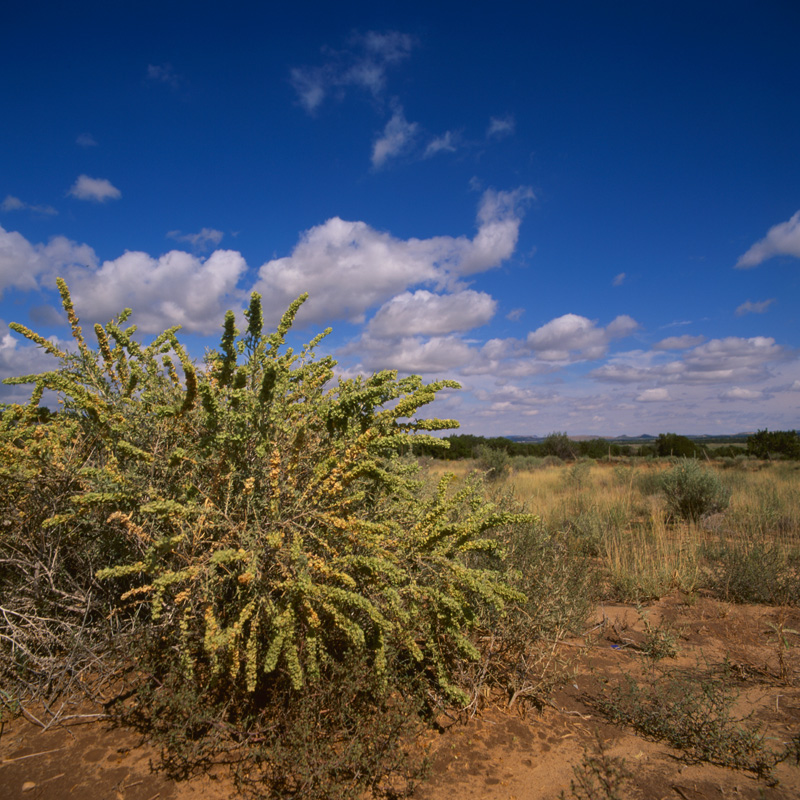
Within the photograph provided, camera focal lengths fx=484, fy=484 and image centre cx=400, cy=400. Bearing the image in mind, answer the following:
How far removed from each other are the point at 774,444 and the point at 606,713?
2740 centimetres

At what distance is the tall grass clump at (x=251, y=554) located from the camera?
7.96 ft

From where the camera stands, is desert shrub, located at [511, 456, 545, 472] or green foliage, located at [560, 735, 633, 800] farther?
desert shrub, located at [511, 456, 545, 472]

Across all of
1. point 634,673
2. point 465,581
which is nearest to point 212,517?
point 465,581

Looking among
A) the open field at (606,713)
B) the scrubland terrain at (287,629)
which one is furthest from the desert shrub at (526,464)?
the scrubland terrain at (287,629)

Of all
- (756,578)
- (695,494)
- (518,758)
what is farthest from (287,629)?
(695,494)

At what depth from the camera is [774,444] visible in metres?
24.3

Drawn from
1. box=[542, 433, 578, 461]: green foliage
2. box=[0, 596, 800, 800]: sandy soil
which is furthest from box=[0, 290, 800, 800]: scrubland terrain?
box=[542, 433, 578, 461]: green foliage

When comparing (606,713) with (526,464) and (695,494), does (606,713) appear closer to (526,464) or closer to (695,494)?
(695,494)

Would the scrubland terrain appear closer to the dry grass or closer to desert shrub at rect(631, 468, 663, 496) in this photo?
the dry grass

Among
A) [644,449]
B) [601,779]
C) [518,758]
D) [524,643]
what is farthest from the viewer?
[644,449]

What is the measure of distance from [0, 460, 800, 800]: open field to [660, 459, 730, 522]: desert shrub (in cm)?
466

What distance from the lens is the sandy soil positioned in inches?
95.4

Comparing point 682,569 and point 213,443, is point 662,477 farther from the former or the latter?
point 213,443

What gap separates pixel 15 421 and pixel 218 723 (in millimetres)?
2993
